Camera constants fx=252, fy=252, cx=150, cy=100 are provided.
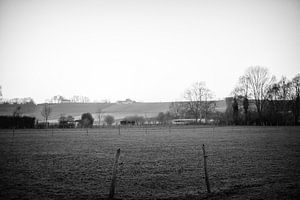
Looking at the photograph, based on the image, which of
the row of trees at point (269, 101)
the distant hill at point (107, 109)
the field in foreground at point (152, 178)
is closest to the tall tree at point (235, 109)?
the row of trees at point (269, 101)

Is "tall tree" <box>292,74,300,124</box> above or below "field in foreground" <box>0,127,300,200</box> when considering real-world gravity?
above

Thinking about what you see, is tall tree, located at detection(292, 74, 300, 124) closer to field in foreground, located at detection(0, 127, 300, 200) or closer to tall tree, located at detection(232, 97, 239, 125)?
tall tree, located at detection(232, 97, 239, 125)

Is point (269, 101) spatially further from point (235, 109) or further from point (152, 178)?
point (152, 178)

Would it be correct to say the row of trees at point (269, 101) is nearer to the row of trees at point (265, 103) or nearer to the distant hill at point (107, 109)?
the row of trees at point (265, 103)

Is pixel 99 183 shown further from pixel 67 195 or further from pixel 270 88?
pixel 270 88

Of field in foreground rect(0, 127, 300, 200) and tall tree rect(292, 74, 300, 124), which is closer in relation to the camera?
field in foreground rect(0, 127, 300, 200)

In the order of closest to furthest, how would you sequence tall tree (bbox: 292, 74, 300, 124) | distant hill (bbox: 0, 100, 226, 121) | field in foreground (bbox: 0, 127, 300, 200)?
field in foreground (bbox: 0, 127, 300, 200) < tall tree (bbox: 292, 74, 300, 124) < distant hill (bbox: 0, 100, 226, 121)

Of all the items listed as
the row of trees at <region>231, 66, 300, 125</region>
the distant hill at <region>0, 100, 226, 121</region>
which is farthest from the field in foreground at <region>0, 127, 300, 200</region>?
the distant hill at <region>0, 100, 226, 121</region>

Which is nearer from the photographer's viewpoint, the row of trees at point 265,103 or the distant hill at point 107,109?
the row of trees at point 265,103

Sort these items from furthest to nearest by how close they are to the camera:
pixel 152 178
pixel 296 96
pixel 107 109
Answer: pixel 107 109 → pixel 296 96 → pixel 152 178

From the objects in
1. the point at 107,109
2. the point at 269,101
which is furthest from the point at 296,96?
the point at 107,109

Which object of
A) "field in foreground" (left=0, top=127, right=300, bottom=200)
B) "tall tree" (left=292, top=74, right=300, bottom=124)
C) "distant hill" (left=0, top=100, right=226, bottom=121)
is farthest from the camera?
"distant hill" (left=0, top=100, right=226, bottom=121)

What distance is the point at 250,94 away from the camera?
81.8 meters

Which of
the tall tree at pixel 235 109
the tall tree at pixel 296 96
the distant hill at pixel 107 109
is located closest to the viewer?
the tall tree at pixel 296 96
